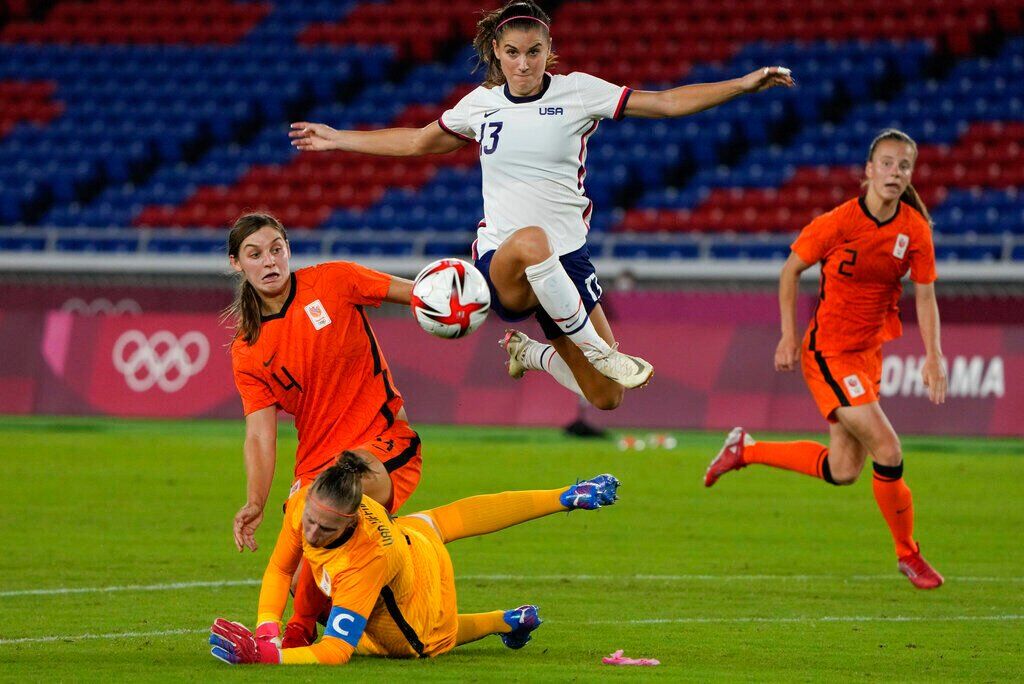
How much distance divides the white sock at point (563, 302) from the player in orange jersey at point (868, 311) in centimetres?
196

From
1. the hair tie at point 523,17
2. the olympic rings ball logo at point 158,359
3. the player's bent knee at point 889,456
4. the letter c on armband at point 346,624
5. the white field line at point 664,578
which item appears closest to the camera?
the letter c on armband at point 346,624

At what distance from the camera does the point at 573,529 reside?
1193 centimetres

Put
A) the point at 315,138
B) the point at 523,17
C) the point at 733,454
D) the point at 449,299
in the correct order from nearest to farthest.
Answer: the point at 449,299
the point at 523,17
the point at 315,138
the point at 733,454

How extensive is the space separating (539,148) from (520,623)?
2.32 metres

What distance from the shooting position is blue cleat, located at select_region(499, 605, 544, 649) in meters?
6.94

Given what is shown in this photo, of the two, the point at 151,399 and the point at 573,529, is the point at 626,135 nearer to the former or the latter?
the point at 151,399

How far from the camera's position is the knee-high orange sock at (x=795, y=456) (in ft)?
33.3

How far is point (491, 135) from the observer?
7.84 metres

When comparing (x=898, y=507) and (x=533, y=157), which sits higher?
(x=533, y=157)

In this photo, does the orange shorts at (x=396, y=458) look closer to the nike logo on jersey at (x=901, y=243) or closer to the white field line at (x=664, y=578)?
the white field line at (x=664, y=578)

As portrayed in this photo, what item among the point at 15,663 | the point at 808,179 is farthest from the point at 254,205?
the point at 15,663

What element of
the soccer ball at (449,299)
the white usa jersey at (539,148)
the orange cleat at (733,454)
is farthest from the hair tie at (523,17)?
the orange cleat at (733,454)

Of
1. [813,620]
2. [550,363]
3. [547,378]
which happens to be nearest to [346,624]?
[550,363]

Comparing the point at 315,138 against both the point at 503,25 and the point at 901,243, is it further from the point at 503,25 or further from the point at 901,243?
the point at 901,243
